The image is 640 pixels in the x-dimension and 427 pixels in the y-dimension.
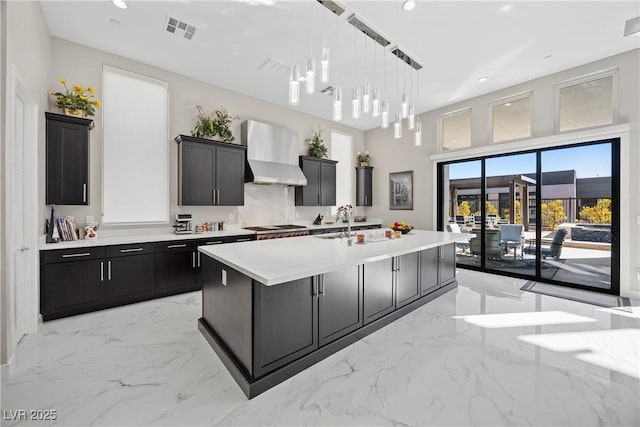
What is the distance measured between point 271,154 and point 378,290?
3402 mm

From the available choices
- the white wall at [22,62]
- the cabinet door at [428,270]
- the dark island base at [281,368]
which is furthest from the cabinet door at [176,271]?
the cabinet door at [428,270]

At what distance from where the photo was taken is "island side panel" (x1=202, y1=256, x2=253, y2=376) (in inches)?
74.4

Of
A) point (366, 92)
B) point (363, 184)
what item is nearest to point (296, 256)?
point (366, 92)

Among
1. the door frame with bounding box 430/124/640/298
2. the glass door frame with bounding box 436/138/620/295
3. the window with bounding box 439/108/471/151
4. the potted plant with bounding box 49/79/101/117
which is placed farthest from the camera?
the window with bounding box 439/108/471/151

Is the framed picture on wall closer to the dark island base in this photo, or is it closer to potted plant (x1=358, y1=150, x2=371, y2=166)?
potted plant (x1=358, y1=150, x2=371, y2=166)

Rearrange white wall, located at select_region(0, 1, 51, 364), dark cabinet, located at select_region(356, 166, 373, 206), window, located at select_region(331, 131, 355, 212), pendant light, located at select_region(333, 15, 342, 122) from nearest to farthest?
1. white wall, located at select_region(0, 1, 51, 364)
2. pendant light, located at select_region(333, 15, 342, 122)
3. window, located at select_region(331, 131, 355, 212)
4. dark cabinet, located at select_region(356, 166, 373, 206)

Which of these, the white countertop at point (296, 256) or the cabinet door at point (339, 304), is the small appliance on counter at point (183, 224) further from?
the cabinet door at point (339, 304)

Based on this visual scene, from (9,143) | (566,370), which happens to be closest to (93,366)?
(9,143)

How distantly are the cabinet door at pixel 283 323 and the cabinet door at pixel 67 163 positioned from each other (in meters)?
2.87

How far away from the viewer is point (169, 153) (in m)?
4.16

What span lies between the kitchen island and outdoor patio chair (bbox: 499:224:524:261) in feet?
9.58

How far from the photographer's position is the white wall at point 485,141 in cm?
368

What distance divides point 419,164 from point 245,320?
212 inches

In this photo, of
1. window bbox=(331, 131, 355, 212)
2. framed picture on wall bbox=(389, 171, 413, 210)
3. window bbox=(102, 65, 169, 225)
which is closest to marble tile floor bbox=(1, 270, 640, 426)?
window bbox=(102, 65, 169, 225)
